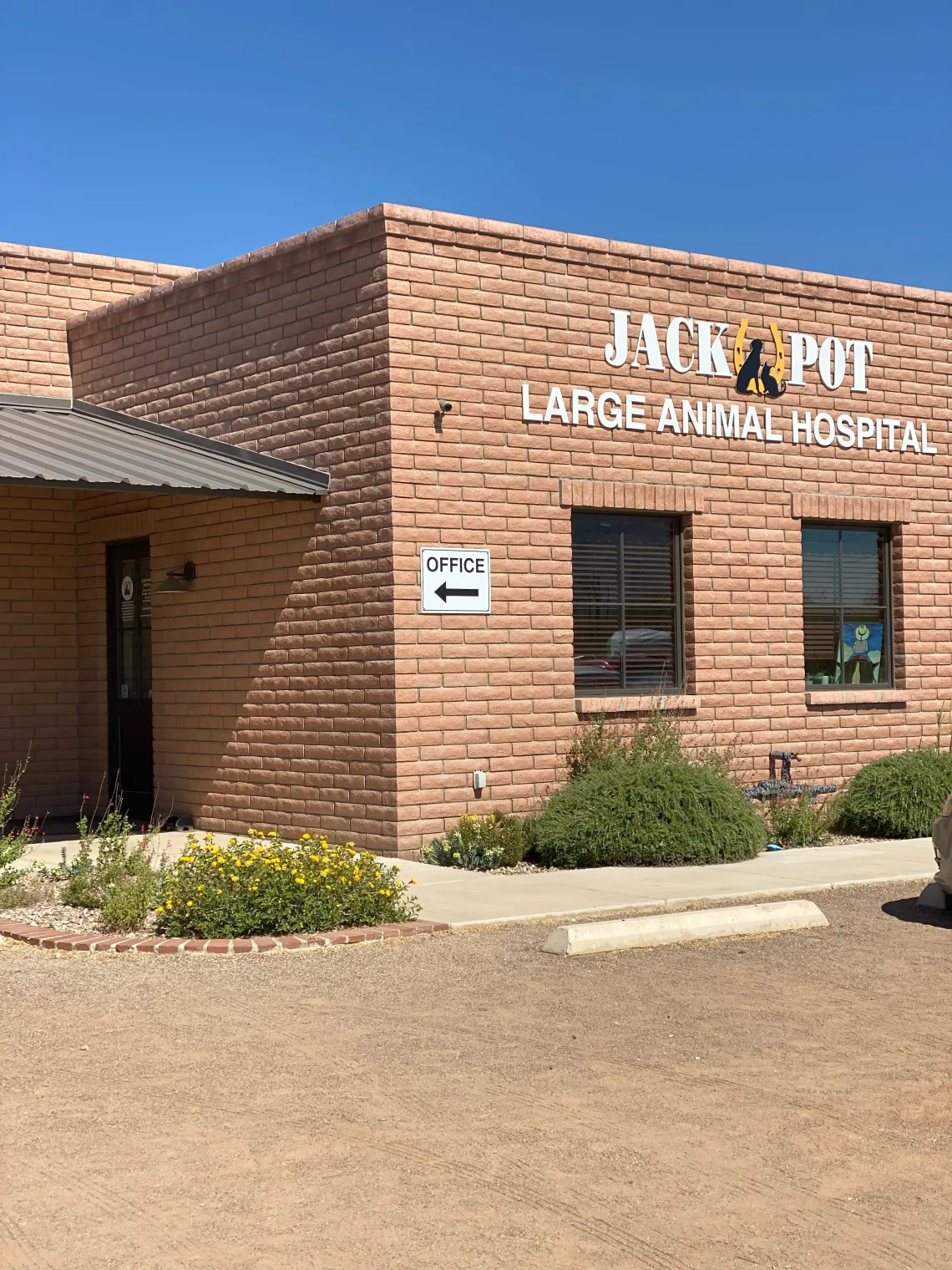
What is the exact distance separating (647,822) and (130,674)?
6845 mm

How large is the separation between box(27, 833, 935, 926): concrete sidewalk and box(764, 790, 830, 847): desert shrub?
A: 44cm

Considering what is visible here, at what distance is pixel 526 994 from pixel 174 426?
30.7ft

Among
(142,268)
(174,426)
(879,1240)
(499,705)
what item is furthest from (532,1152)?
(142,268)

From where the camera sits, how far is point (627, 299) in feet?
48.9

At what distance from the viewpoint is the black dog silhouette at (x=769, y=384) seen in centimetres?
1574

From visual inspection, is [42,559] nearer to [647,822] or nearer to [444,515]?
[444,515]

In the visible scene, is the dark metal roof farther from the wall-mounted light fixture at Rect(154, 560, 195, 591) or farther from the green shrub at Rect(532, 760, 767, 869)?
the green shrub at Rect(532, 760, 767, 869)

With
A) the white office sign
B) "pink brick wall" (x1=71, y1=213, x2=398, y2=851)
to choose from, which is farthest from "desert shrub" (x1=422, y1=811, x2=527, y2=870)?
the white office sign

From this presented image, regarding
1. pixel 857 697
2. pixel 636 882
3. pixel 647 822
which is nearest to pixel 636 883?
pixel 636 882

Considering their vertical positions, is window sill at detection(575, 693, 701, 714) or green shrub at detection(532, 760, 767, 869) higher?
window sill at detection(575, 693, 701, 714)

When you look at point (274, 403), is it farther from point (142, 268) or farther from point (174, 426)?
point (142, 268)

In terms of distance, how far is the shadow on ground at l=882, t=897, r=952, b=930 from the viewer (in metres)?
10.4

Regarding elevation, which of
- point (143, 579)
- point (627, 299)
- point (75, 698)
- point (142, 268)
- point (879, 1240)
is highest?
point (142, 268)

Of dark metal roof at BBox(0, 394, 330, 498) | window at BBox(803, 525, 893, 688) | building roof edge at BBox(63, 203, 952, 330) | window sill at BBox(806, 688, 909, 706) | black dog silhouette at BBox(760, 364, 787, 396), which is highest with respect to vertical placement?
building roof edge at BBox(63, 203, 952, 330)
